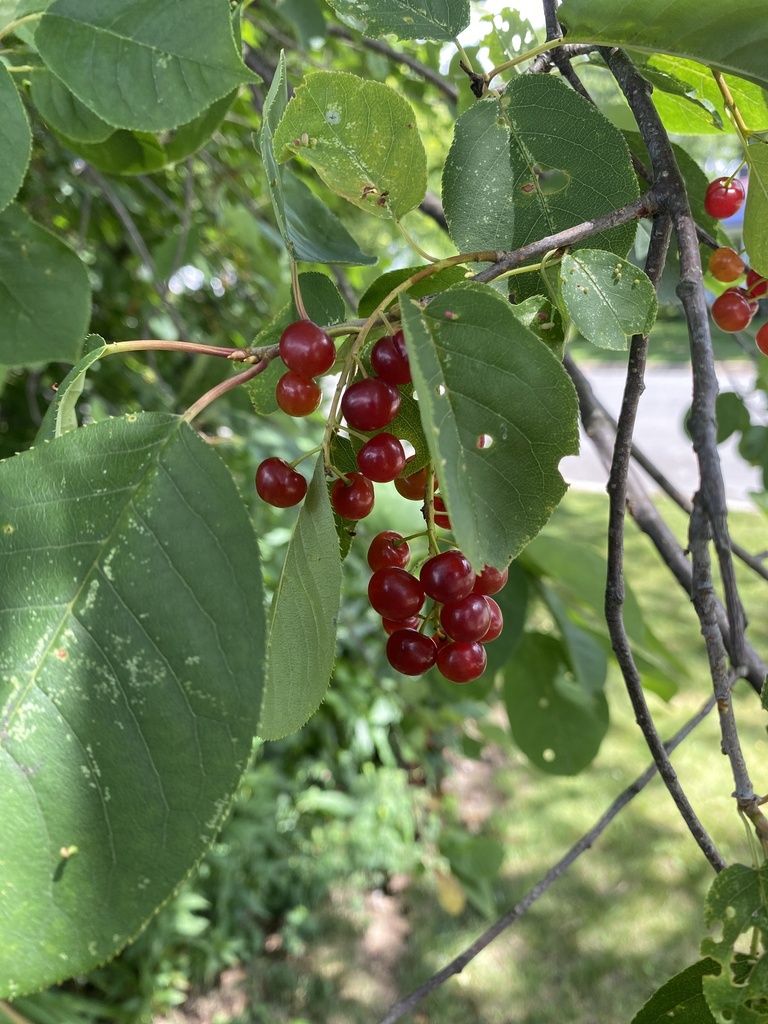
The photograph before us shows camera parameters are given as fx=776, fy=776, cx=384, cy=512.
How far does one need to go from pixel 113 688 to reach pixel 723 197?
803mm

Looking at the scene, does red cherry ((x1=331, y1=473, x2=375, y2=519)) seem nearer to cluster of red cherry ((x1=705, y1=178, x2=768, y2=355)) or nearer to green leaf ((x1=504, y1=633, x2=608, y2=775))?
cluster of red cherry ((x1=705, y1=178, x2=768, y2=355))

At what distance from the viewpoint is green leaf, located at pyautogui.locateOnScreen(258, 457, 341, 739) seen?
61 centimetres

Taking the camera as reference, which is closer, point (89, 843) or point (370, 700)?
point (89, 843)

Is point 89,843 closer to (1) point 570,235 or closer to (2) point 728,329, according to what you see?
(1) point 570,235

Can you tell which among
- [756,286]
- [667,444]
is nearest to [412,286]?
[756,286]

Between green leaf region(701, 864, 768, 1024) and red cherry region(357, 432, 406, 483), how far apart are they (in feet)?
1.21

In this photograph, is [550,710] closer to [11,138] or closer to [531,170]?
[531,170]

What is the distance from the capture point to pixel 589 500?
286 inches

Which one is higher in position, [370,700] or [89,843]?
[89,843]

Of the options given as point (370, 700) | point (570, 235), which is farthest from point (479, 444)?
point (370, 700)

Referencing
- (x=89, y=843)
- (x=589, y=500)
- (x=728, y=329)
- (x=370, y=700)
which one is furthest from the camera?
(x=589, y=500)

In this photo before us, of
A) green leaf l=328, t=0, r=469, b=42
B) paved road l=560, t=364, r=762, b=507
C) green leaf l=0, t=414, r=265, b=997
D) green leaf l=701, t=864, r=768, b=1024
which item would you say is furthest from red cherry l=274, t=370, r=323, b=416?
paved road l=560, t=364, r=762, b=507

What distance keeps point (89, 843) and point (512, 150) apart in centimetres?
64

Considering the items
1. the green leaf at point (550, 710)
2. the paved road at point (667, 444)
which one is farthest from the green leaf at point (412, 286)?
the paved road at point (667, 444)
